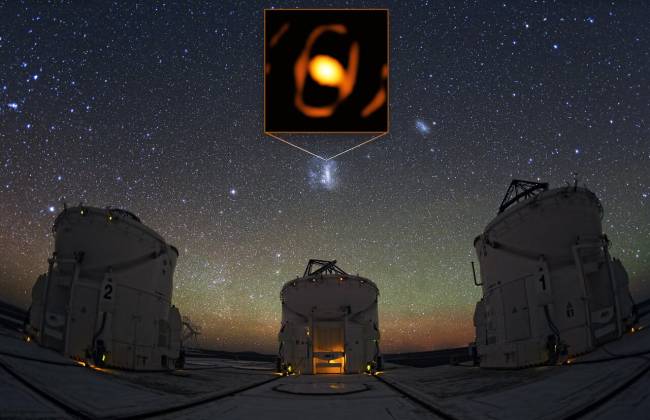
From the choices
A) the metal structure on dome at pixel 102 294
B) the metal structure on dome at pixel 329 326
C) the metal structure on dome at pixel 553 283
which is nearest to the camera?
the metal structure on dome at pixel 553 283

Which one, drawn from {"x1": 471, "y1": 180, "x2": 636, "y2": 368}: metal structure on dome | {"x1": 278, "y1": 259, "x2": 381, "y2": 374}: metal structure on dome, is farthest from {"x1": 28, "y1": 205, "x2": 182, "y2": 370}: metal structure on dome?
{"x1": 471, "y1": 180, "x2": 636, "y2": 368}: metal structure on dome

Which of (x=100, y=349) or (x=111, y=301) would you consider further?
(x=111, y=301)

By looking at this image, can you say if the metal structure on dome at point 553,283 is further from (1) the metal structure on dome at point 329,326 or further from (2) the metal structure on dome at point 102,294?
(2) the metal structure on dome at point 102,294

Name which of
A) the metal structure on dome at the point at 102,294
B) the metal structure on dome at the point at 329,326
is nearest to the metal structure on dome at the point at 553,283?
the metal structure on dome at the point at 329,326

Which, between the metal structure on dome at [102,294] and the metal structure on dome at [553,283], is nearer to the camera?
the metal structure on dome at [553,283]

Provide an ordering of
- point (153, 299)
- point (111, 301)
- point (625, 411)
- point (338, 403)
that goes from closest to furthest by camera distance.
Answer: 1. point (625, 411)
2. point (338, 403)
3. point (111, 301)
4. point (153, 299)

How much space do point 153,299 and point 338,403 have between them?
13028 mm

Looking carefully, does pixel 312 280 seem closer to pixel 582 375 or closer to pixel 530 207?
pixel 530 207

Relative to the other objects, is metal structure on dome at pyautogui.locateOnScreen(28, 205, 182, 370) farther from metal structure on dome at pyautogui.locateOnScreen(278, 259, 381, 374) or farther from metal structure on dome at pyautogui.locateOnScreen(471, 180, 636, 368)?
metal structure on dome at pyautogui.locateOnScreen(471, 180, 636, 368)

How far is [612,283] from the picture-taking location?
40.7 feet

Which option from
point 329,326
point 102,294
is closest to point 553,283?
point 329,326

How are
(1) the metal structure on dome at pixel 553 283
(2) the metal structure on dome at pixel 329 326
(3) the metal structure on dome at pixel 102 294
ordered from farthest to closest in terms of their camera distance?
(2) the metal structure on dome at pixel 329 326, (3) the metal structure on dome at pixel 102 294, (1) the metal structure on dome at pixel 553 283

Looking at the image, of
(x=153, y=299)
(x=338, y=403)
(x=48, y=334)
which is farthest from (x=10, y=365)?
(x=153, y=299)

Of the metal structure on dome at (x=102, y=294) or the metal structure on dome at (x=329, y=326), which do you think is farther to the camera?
the metal structure on dome at (x=329, y=326)
